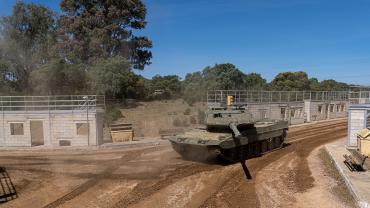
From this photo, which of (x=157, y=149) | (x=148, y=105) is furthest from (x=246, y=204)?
(x=148, y=105)

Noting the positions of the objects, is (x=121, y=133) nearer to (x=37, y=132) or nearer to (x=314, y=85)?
(x=37, y=132)

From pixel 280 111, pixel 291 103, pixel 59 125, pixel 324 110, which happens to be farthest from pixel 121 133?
pixel 324 110

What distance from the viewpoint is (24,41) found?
120ft

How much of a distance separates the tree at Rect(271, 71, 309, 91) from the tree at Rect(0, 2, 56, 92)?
38517 mm

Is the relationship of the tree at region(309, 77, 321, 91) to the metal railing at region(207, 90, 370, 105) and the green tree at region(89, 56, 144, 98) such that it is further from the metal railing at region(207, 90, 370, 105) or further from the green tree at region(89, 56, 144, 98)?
the green tree at region(89, 56, 144, 98)

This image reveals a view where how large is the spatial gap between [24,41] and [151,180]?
2886 cm

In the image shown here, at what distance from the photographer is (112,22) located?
140ft

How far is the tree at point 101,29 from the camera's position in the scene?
133ft

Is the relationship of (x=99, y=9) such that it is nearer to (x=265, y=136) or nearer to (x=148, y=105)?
(x=148, y=105)

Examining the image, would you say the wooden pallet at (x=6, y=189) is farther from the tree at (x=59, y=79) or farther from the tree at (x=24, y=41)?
the tree at (x=24, y=41)

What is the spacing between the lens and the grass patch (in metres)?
11.2

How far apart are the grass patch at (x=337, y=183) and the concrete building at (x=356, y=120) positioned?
2442mm

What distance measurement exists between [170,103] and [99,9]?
46.2 ft

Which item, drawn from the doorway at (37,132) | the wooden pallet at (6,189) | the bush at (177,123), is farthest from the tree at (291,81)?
the wooden pallet at (6,189)
